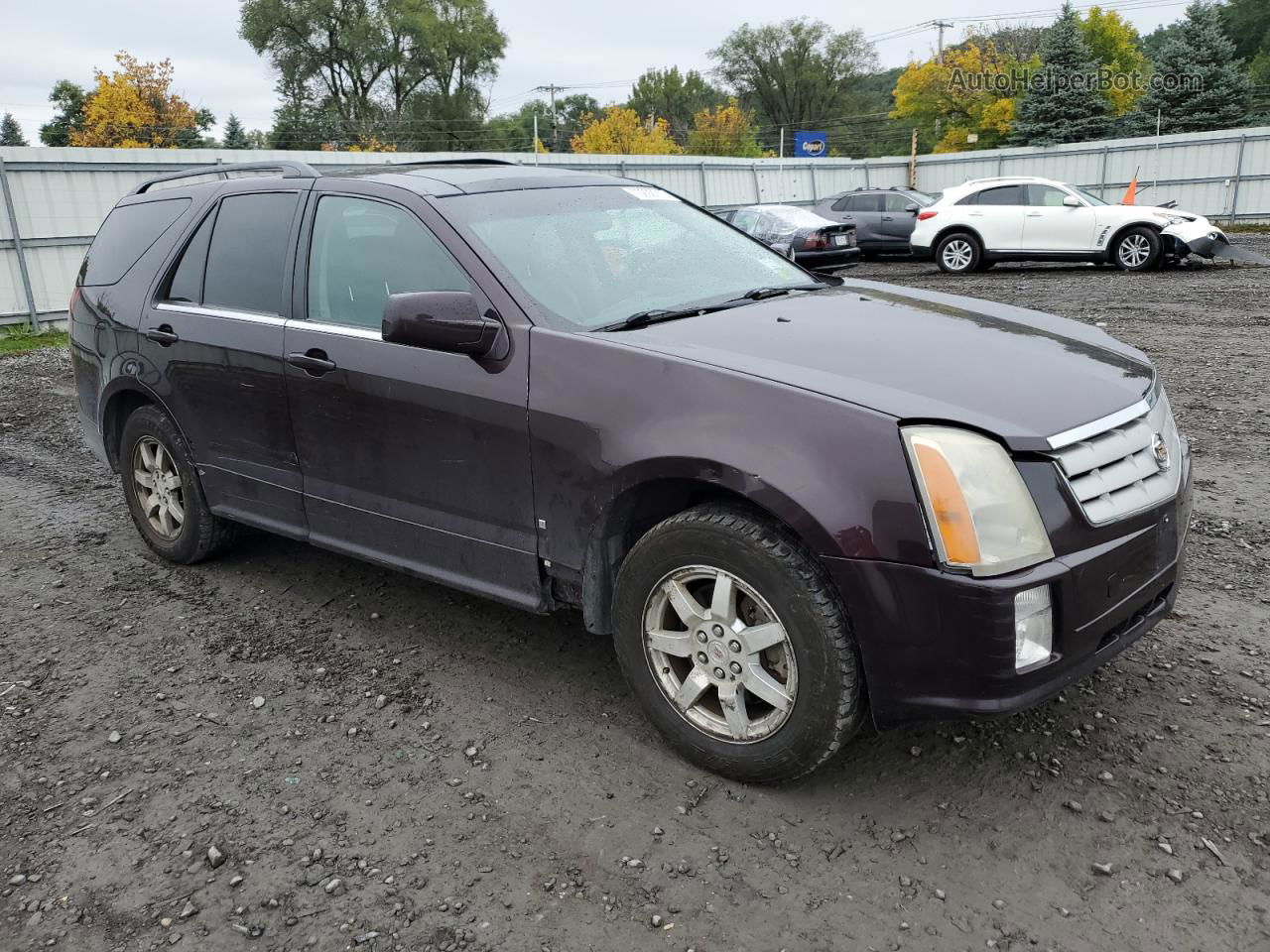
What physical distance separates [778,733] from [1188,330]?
368 inches

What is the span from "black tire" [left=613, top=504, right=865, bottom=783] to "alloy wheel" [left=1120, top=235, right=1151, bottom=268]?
15.8 metres

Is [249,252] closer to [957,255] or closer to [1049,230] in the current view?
[1049,230]

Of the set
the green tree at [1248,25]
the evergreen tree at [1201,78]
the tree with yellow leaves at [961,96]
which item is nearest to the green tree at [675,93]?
the tree with yellow leaves at [961,96]

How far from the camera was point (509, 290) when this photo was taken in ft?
11.1

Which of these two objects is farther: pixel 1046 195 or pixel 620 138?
pixel 620 138

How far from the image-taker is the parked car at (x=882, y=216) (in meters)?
21.1

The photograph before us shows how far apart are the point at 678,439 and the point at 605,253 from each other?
113cm

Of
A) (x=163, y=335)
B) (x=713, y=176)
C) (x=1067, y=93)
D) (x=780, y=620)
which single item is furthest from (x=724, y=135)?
(x=780, y=620)

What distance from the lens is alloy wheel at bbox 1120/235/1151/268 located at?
1616 cm

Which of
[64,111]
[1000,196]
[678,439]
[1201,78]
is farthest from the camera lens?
[64,111]

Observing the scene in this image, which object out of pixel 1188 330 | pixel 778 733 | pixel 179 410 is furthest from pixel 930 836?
pixel 1188 330

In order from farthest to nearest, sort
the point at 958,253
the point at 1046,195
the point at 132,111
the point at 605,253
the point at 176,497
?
1. the point at 132,111
2. the point at 958,253
3. the point at 1046,195
4. the point at 176,497
5. the point at 605,253

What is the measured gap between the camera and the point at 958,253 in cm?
1819

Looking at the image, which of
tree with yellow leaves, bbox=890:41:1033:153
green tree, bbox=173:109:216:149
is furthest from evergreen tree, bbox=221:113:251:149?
tree with yellow leaves, bbox=890:41:1033:153
